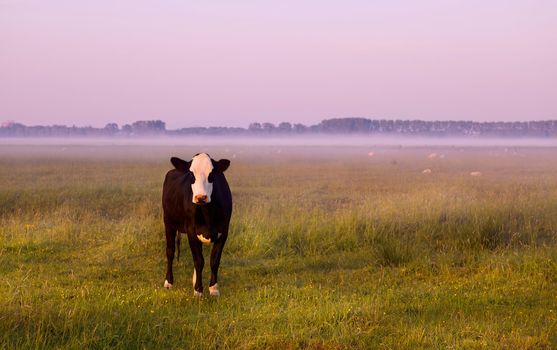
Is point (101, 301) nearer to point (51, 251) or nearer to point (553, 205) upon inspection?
point (51, 251)


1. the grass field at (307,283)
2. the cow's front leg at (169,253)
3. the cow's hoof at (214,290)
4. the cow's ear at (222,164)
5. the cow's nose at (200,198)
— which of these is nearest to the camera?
the grass field at (307,283)

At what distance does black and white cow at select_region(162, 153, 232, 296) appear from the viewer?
8211 mm

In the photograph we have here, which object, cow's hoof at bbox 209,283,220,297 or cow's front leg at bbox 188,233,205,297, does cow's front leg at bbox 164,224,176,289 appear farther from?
cow's hoof at bbox 209,283,220,297

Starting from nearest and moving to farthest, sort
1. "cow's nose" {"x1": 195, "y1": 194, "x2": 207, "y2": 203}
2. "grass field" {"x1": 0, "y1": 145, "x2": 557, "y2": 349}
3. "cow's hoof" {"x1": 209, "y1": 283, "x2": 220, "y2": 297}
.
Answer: "grass field" {"x1": 0, "y1": 145, "x2": 557, "y2": 349} → "cow's nose" {"x1": 195, "y1": 194, "x2": 207, "y2": 203} → "cow's hoof" {"x1": 209, "y1": 283, "x2": 220, "y2": 297}

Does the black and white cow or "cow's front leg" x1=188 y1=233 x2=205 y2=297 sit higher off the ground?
the black and white cow

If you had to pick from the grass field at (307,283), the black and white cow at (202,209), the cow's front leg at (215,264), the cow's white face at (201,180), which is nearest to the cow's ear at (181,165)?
the black and white cow at (202,209)

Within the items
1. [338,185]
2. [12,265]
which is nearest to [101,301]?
[12,265]

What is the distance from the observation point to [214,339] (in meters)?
6.00

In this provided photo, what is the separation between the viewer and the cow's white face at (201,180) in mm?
7922

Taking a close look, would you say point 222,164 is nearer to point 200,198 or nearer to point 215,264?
point 200,198

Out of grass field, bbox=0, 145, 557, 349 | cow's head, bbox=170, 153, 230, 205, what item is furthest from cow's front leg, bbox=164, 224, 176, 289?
cow's head, bbox=170, 153, 230, 205

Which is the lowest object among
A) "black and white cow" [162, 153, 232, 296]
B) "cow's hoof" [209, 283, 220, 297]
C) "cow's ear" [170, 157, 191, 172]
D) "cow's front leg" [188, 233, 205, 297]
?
"cow's hoof" [209, 283, 220, 297]

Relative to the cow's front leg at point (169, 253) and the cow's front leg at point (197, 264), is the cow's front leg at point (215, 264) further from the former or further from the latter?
the cow's front leg at point (169, 253)

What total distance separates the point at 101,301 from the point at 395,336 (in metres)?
3.82
